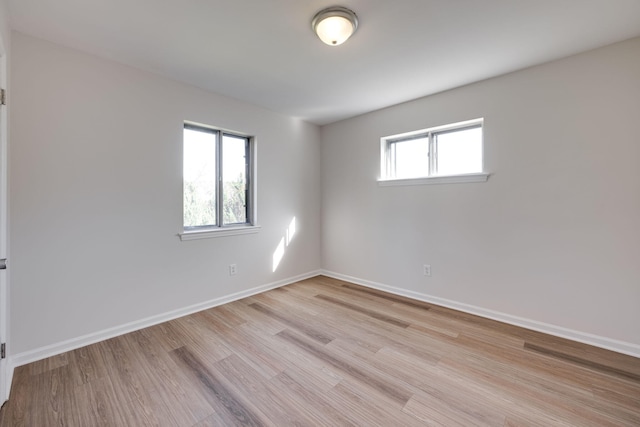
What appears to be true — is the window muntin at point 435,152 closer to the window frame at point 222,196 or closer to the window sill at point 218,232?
the window frame at point 222,196

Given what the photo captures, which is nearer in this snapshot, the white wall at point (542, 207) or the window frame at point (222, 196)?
the white wall at point (542, 207)

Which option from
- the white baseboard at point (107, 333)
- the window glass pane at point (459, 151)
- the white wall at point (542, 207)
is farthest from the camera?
the window glass pane at point (459, 151)

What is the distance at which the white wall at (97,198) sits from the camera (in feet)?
6.60

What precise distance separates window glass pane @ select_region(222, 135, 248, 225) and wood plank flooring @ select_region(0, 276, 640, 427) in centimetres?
131

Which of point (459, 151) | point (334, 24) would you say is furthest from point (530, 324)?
point (334, 24)

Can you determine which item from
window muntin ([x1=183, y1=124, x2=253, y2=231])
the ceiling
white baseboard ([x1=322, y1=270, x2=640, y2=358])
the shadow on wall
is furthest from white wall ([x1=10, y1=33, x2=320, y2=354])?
white baseboard ([x1=322, y1=270, x2=640, y2=358])

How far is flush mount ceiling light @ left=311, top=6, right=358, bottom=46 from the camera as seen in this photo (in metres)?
1.76

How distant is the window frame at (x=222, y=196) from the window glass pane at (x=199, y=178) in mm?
43

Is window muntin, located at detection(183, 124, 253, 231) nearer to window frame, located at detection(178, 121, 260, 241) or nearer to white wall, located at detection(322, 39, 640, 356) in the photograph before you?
window frame, located at detection(178, 121, 260, 241)

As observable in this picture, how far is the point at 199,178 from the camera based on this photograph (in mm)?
3059

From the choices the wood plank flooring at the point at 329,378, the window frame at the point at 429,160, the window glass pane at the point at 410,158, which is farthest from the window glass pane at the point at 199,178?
the window glass pane at the point at 410,158

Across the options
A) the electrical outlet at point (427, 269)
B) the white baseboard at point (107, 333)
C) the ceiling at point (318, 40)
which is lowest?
the white baseboard at point (107, 333)

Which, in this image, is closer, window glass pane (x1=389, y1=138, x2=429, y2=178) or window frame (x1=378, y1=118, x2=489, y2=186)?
window frame (x1=378, y1=118, x2=489, y2=186)

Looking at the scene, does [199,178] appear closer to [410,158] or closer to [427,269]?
[410,158]
